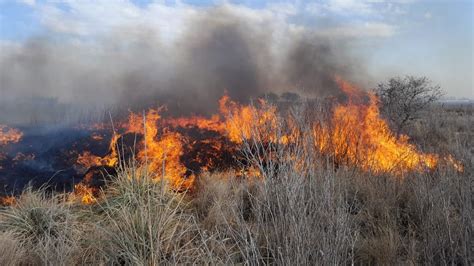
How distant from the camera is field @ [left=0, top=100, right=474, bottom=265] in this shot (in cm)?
281

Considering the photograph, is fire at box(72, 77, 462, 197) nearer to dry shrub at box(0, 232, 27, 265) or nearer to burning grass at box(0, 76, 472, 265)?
burning grass at box(0, 76, 472, 265)

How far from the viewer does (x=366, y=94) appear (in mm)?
12625

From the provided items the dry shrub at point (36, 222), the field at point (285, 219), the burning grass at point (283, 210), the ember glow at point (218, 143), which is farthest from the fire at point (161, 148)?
the dry shrub at point (36, 222)

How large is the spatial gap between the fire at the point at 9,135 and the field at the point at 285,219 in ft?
39.5

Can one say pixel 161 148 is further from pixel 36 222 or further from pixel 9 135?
pixel 9 135

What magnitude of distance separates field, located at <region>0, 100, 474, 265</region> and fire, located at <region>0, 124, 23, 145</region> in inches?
474

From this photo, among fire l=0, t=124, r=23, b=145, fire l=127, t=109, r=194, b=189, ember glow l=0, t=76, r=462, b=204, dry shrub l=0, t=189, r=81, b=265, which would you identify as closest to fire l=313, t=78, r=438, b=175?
ember glow l=0, t=76, r=462, b=204

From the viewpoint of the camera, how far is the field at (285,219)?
9.23 ft

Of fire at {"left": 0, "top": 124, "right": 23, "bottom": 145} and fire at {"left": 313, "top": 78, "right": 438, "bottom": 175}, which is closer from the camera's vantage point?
fire at {"left": 313, "top": 78, "right": 438, "bottom": 175}

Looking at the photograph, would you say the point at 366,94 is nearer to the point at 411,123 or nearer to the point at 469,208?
the point at 411,123

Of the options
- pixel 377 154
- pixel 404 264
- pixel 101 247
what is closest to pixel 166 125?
pixel 377 154

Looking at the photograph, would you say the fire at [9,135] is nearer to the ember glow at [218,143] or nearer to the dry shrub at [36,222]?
the ember glow at [218,143]

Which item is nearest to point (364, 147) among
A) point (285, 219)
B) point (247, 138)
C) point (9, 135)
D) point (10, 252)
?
point (247, 138)

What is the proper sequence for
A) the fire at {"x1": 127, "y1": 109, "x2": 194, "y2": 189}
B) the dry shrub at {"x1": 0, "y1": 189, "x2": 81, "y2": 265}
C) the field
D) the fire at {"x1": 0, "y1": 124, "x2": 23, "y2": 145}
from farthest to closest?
the fire at {"x1": 0, "y1": 124, "x2": 23, "y2": 145}, the fire at {"x1": 127, "y1": 109, "x2": 194, "y2": 189}, the dry shrub at {"x1": 0, "y1": 189, "x2": 81, "y2": 265}, the field
